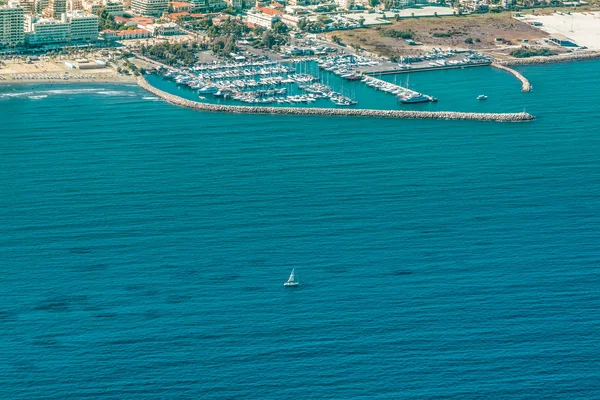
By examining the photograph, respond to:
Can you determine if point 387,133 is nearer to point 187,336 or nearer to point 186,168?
point 186,168

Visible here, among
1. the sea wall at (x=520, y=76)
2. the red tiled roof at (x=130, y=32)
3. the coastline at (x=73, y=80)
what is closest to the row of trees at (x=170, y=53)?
the red tiled roof at (x=130, y=32)

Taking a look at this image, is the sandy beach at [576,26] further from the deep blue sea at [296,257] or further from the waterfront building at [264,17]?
the deep blue sea at [296,257]

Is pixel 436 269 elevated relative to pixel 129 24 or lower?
lower

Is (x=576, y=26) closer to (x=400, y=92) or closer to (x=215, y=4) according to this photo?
(x=400, y=92)

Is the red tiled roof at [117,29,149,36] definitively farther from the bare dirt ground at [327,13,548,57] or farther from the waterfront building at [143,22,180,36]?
the bare dirt ground at [327,13,548,57]

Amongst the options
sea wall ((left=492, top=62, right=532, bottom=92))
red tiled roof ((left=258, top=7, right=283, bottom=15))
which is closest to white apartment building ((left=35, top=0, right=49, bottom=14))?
red tiled roof ((left=258, top=7, right=283, bottom=15))

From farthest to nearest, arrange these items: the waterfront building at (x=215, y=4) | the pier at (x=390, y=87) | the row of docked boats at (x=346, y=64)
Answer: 1. the waterfront building at (x=215, y=4)
2. the row of docked boats at (x=346, y=64)
3. the pier at (x=390, y=87)

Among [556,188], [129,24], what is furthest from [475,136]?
[129,24]
